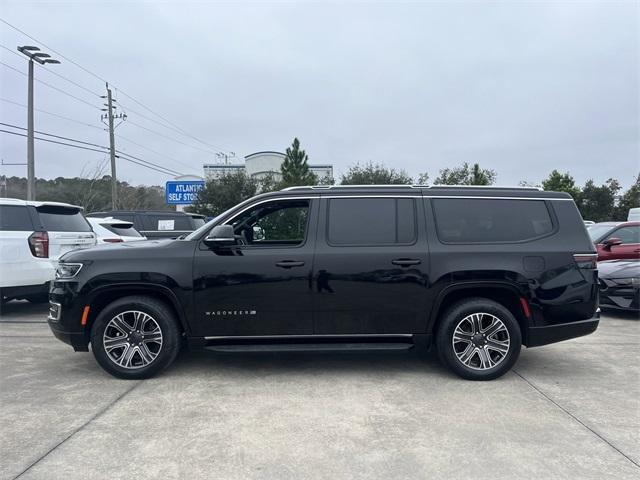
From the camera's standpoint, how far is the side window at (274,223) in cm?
492

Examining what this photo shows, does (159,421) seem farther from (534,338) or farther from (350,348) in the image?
(534,338)

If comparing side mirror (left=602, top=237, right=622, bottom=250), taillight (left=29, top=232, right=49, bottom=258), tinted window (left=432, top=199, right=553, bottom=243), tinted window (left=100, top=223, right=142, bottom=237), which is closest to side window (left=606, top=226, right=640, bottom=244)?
side mirror (left=602, top=237, right=622, bottom=250)

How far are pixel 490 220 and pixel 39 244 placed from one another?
22.3ft

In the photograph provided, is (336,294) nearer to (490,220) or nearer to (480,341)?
(480,341)

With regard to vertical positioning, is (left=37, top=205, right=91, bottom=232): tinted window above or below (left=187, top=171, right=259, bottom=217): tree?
below

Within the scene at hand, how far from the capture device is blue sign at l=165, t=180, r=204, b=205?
27688 millimetres

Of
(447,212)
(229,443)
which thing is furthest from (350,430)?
(447,212)

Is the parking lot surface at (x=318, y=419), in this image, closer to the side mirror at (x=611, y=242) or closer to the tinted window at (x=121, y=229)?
the tinted window at (x=121, y=229)

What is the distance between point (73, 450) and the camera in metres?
3.33

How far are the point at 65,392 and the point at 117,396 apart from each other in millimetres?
567

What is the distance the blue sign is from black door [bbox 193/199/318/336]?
24296mm

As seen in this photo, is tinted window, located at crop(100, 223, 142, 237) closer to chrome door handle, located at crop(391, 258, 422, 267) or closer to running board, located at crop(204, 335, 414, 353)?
running board, located at crop(204, 335, 414, 353)

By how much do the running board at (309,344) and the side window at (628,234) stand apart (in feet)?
25.6

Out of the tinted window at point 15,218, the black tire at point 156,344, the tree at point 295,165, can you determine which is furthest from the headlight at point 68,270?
the tree at point 295,165
